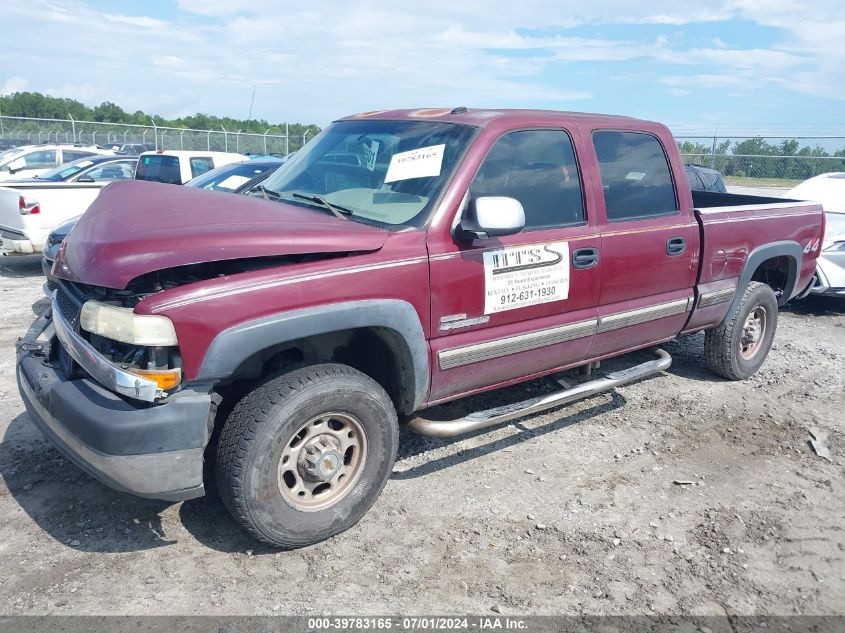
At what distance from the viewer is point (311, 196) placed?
392cm

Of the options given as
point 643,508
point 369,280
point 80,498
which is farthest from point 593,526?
point 80,498

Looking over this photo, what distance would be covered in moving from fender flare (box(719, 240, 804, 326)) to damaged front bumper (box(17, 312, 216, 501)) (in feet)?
13.2

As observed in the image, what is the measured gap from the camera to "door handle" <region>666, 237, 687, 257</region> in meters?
4.55

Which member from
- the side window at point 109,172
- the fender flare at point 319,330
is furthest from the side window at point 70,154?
the fender flare at point 319,330

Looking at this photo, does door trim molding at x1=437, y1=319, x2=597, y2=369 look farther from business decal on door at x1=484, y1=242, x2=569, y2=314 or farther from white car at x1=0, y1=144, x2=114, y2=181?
white car at x1=0, y1=144, x2=114, y2=181

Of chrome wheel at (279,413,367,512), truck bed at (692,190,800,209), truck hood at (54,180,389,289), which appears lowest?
chrome wheel at (279,413,367,512)

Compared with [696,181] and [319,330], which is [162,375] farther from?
[696,181]

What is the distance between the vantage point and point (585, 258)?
404 centimetres

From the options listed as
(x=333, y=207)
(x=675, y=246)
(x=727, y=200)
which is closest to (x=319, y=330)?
(x=333, y=207)

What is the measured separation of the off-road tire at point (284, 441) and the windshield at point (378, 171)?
87cm

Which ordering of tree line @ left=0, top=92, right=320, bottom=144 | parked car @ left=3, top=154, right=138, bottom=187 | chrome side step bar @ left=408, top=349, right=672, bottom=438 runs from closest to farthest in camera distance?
chrome side step bar @ left=408, top=349, right=672, bottom=438 → parked car @ left=3, top=154, right=138, bottom=187 → tree line @ left=0, top=92, right=320, bottom=144

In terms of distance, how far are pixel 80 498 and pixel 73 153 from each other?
15215 mm

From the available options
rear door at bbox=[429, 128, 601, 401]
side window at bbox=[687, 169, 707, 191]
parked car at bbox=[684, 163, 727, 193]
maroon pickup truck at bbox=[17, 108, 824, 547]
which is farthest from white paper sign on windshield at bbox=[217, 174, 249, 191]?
side window at bbox=[687, 169, 707, 191]

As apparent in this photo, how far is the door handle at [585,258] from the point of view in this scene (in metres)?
4.00
